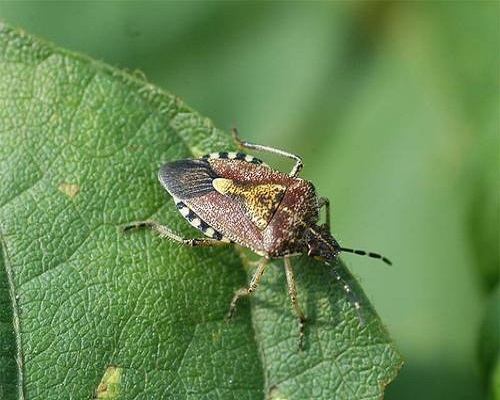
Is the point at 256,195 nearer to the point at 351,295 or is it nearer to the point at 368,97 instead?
the point at 351,295

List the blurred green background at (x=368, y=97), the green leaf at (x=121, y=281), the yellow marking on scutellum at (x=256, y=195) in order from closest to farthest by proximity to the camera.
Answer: the green leaf at (x=121, y=281)
the yellow marking on scutellum at (x=256, y=195)
the blurred green background at (x=368, y=97)

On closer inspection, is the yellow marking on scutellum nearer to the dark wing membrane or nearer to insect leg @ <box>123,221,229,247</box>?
the dark wing membrane

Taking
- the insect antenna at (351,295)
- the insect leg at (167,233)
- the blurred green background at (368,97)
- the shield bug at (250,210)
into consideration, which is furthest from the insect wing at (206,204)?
the blurred green background at (368,97)

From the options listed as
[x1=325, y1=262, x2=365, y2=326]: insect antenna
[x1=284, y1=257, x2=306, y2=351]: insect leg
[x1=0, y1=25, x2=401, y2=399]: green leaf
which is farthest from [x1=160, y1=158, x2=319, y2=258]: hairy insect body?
[x1=325, y1=262, x2=365, y2=326]: insect antenna

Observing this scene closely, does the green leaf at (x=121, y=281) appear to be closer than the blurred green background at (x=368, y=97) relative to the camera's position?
Yes

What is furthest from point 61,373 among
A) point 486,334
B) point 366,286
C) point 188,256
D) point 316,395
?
point 366,286

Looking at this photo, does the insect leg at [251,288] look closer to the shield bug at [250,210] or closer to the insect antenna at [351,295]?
the shield bug at [250,210]

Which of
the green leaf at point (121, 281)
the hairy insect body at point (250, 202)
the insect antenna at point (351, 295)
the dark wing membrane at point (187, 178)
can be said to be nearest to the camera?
the green leaf at point (121, 281)

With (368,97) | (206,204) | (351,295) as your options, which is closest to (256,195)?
(206,204)
